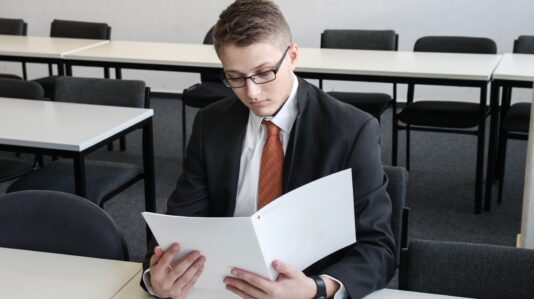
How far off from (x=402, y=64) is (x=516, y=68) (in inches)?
22.7

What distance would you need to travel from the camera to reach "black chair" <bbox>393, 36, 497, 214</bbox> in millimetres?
3496

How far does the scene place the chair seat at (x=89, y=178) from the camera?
2.85 metres

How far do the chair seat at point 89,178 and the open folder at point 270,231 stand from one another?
159cm

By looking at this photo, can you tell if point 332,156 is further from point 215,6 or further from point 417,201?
point 215,6

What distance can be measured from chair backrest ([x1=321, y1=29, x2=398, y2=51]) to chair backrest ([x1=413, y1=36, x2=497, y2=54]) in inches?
6.6

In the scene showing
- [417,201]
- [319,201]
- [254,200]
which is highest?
[319,201]

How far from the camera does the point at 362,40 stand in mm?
4418

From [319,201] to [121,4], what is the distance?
5238mm

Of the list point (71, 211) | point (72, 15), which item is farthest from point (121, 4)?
point (71, 211)

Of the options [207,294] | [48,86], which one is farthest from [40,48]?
[207,294]

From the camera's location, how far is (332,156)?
156 cm

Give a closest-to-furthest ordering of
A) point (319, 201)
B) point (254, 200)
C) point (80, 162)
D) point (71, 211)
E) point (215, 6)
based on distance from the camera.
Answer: point (319, 201), point (254, 200), point (71, 211), point (80, 162), point (215, 6)

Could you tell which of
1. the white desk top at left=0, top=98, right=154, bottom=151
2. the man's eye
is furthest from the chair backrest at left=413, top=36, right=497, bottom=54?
the man's eye

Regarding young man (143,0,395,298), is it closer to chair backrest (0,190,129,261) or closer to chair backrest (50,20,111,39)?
chair backrest (0,190,129,261)
